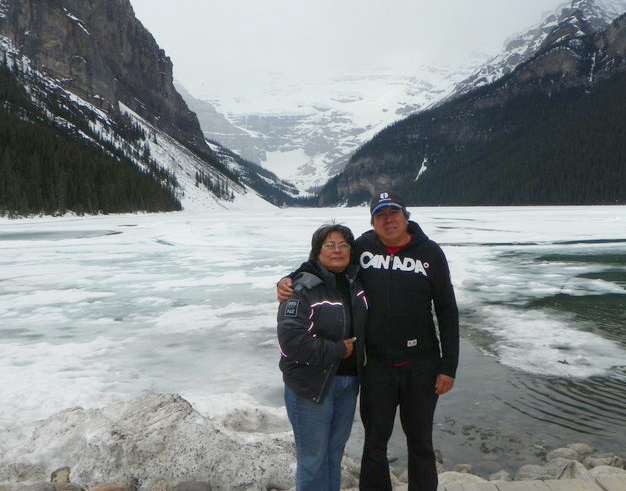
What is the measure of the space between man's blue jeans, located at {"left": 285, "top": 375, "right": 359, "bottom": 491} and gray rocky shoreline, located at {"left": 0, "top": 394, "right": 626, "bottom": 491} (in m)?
0.82

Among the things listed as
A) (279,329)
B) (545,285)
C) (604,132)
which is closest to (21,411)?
(279,329)

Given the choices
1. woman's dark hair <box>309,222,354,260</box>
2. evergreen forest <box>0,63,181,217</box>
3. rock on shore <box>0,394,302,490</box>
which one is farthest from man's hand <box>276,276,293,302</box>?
evergreen forest <box>0,63,181,217</box>

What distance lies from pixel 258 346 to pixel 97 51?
15879cm

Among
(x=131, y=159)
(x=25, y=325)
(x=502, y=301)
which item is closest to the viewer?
(x=25, y=325)

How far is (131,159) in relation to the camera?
4779 inches

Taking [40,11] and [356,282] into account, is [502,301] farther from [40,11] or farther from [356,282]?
[40,11]

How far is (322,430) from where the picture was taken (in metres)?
3.54

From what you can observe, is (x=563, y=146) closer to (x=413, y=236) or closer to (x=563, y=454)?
(x=563, y=454)

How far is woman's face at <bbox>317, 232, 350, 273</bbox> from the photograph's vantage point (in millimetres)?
3545

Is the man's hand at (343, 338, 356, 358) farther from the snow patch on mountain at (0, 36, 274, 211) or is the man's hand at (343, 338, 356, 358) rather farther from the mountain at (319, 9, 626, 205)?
the mountain at (319, 9, 626, 205)

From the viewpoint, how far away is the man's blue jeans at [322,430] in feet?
11.5

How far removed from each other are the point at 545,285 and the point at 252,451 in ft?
38.7

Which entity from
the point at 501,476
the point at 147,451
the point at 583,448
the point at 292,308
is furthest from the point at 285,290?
the point at 583,448

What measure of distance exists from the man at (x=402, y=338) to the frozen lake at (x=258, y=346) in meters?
1.55
